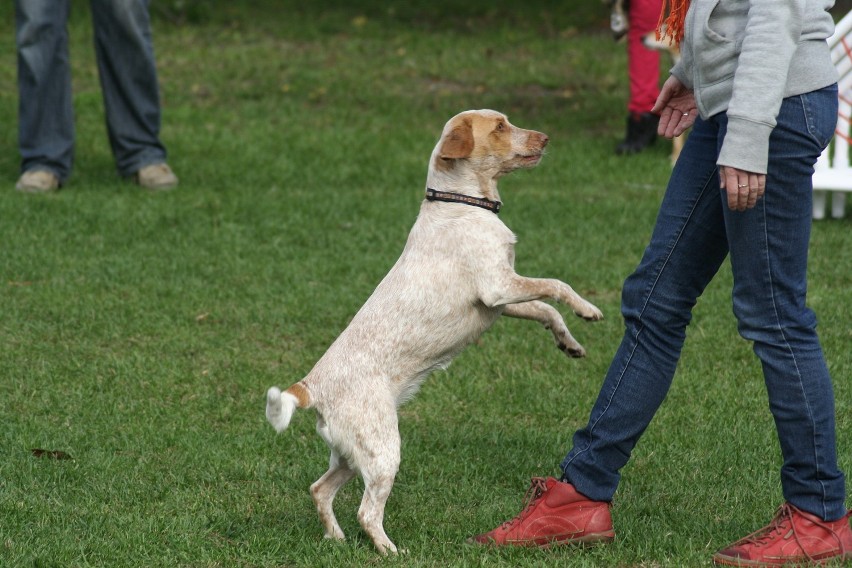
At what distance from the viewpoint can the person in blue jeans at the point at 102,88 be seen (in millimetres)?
Answer: 8480

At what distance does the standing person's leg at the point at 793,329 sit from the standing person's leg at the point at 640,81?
22.4 ft

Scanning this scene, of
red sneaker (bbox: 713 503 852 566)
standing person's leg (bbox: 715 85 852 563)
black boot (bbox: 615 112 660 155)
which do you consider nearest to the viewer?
standing person's leg (bbox: 715 85 852 563)

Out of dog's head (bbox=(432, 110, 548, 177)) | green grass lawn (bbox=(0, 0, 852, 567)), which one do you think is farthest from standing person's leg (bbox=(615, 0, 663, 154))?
dog's head (bbox=(432, 110, 548, 177))

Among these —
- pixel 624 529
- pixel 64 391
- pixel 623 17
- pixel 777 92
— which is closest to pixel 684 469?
pixel 624 529

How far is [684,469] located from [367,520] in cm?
133

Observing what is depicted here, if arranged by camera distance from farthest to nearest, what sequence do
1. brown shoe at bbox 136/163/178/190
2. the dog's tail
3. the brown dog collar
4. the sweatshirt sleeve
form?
1. brown shoe at bbox 136/163/178/190
2. the brown dog collar
3. the dog's tail
4. the sweatshirt sleeve

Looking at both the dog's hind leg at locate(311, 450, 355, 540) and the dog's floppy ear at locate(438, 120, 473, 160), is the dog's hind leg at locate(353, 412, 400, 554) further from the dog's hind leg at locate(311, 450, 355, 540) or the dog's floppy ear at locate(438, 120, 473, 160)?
the dog's floppy ear at locate(438, 120, 473, 160)

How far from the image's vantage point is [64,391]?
5.27 metres

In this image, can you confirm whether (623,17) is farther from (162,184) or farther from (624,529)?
(624,529)

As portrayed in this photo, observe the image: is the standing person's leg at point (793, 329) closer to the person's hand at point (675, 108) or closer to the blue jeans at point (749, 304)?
the blue jeans at point (749, 304)

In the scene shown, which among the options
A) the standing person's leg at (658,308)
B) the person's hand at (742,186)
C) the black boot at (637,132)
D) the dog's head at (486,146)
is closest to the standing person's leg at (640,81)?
the black boot at (637,132)

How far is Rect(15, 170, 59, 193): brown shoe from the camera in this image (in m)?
8.72

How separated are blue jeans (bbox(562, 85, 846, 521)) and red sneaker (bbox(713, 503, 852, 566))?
0.04m

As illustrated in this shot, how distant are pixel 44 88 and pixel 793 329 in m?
6.73
